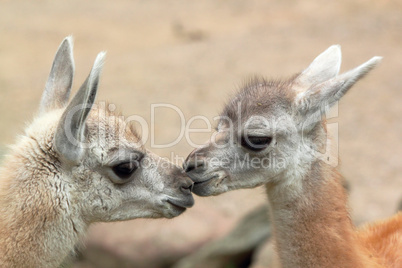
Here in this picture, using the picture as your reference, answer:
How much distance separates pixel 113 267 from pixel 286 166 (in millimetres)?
3802

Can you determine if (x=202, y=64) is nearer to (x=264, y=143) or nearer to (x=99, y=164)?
(x=264, y=143)

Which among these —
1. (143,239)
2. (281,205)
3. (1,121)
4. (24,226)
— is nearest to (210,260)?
(143,239)

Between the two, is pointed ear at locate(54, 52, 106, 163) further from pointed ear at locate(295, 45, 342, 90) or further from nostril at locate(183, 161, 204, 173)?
pointed ear at locate(295, 45, 342, 90)

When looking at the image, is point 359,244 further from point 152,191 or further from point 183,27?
point 183,27

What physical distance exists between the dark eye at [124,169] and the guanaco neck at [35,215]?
1.25 feet

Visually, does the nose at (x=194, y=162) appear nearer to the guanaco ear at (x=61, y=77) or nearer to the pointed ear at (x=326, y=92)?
the pointed ear at (x=326, y=92)

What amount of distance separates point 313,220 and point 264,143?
0.69 meters

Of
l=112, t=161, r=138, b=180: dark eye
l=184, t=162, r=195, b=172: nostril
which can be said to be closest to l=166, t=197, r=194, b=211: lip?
l=184, t=162, r=195, b=172: nostril

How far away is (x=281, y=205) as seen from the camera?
4762mm

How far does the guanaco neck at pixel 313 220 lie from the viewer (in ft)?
15.0

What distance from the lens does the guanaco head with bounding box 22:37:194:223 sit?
4.25m

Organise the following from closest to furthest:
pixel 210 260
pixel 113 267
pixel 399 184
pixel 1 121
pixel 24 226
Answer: pixel 24 226 → pixel 210 260 → pixel 113 267 → pixel 399 184 → pixel 1 121

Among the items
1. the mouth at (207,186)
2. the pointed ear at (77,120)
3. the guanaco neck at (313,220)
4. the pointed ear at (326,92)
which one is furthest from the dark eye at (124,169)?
the pointed ear at (326,92)

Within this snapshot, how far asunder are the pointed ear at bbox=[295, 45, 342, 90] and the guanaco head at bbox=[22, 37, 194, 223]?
125 cm
